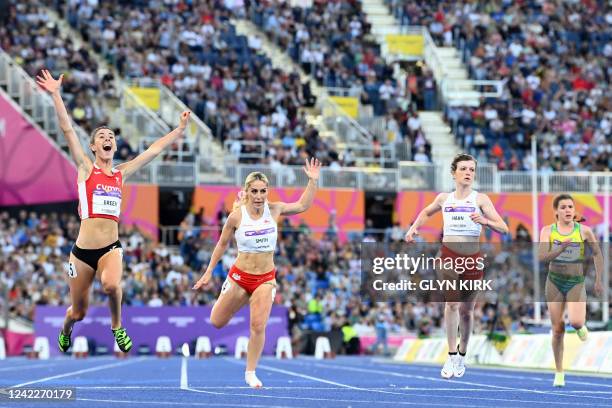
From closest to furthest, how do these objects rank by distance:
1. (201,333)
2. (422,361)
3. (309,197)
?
(309,197)
(422,361)
(201,333)

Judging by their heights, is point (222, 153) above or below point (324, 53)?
below

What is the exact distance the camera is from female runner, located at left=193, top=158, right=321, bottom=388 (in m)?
16.9

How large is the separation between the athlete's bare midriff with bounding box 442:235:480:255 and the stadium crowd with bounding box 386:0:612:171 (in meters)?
30.4

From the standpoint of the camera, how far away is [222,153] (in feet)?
151

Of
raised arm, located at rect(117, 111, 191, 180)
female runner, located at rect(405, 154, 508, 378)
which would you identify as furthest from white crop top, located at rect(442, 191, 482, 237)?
raised arm, located at rect(117, 111, 191, 180)

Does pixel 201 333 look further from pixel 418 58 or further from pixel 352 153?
pixel 418 58

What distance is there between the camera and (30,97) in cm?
4272

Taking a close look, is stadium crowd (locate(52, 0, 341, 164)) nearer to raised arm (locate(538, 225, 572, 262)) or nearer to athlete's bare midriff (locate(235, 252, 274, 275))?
raised arm (locate(538, 225, 572, 262))

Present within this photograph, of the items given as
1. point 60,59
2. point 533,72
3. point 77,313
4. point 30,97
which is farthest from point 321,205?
point 77,313

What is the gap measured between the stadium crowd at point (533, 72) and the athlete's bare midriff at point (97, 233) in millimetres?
33055

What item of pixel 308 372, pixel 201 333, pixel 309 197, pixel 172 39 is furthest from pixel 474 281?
pixel 172 39

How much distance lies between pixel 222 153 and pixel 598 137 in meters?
13.0

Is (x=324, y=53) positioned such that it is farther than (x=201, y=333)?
Yes

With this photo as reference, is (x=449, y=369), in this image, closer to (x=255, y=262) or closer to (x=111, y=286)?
(x=255, y=262)
